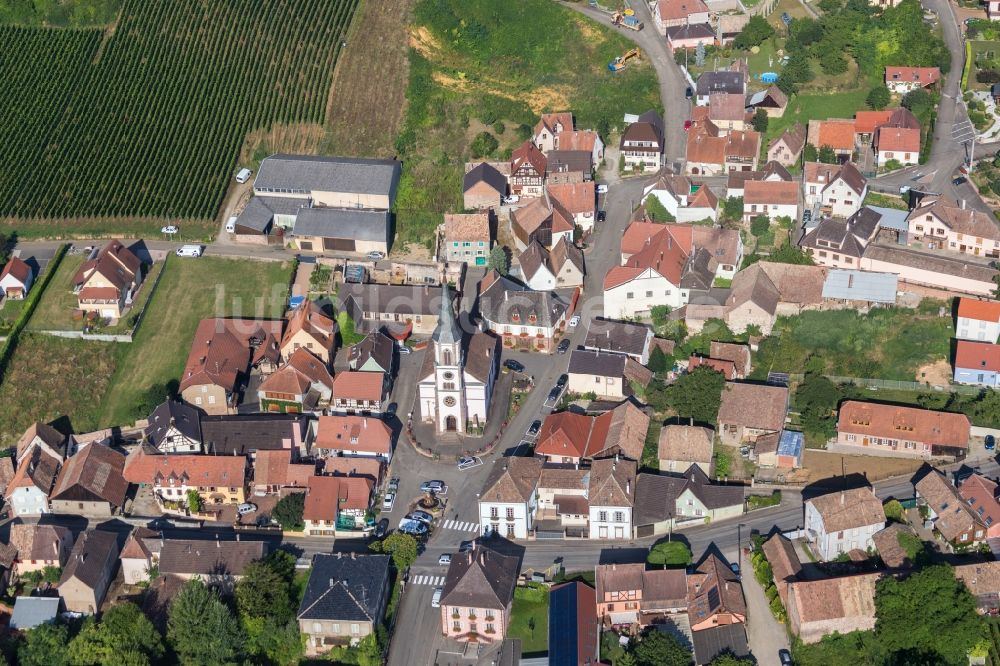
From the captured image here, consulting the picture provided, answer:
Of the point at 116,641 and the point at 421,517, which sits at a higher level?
the point at 421,517

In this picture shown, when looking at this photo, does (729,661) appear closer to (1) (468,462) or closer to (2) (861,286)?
(1) (468,462)

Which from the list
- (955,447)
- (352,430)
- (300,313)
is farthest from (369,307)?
(955,447)

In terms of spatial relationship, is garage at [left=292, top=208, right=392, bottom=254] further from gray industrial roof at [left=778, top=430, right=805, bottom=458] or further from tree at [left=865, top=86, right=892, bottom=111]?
tree at [left=865, top=86, right=892, bottom=111]

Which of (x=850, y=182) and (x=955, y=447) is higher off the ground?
(x=850, y=182)

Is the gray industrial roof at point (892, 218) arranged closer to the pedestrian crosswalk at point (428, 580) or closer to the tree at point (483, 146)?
the tree at point (483, 146)

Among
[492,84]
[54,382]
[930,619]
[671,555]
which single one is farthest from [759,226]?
[54,382]

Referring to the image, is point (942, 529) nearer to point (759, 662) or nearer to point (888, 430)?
point (888, 430)
